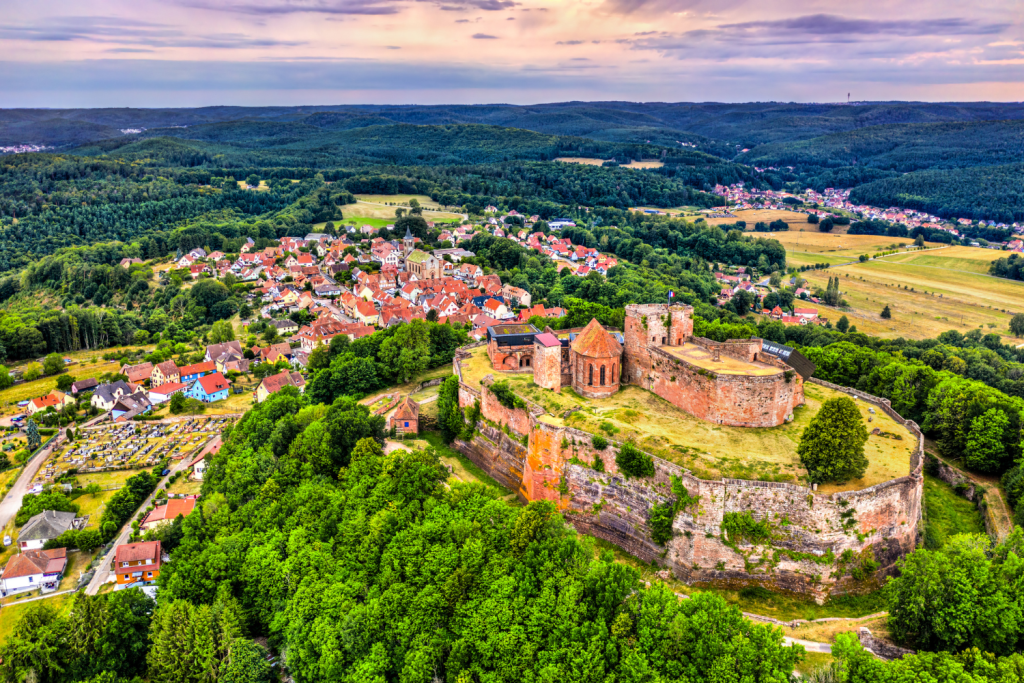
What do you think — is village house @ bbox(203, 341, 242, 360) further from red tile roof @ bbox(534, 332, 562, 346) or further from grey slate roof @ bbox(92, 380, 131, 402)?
red tile roof @ bbox(534, 332, 562, 346)

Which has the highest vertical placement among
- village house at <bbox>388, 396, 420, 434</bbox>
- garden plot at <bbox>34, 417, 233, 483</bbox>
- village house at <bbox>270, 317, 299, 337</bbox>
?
village house at <bbox>388, 396, 420, 434</bbox>

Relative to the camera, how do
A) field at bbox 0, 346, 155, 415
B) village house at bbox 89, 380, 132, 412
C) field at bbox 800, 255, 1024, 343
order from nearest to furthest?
1. village house at bbox 89, 380, 132, 412
2. field at bbox 0, 346, 155, 415
3. field at bbox 800, 255, 1024, 343

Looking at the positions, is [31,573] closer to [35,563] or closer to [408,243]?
[35,563]

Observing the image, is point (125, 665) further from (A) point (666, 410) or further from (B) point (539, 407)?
(A) point (666, 410)

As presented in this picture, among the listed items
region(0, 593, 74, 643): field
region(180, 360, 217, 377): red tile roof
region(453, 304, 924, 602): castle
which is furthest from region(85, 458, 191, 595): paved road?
region(453, 304, 924, 602): castle

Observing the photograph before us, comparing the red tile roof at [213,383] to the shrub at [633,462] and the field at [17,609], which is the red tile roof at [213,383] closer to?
the field at [17,609]

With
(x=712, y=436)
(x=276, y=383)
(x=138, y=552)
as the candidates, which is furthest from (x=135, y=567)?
(x=712, y=436)
